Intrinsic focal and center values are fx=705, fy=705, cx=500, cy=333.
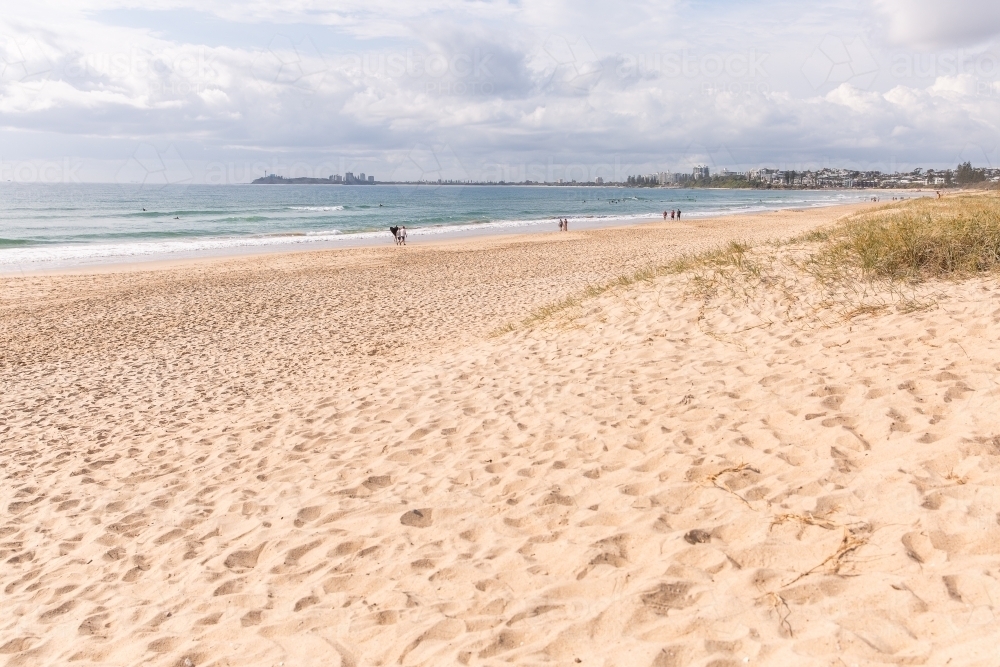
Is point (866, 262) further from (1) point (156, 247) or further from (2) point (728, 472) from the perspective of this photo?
(1) point (156, 247)

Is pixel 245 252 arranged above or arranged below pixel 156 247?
below

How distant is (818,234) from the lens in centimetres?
1245

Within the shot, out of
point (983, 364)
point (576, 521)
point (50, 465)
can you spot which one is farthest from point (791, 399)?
point (50, 465)

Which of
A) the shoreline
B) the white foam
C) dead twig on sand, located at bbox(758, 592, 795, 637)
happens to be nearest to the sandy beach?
dead twig on sand, located at bbox(758, 592, 795, 637)

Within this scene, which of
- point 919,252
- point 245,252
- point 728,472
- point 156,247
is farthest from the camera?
point 156,247

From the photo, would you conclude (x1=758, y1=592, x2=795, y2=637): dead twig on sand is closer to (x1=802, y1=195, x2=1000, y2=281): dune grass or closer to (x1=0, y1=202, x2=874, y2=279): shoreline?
(x1=802, y1=195, x2=1000, y2=281): dune grass

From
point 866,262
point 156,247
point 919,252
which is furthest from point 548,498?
point 156,247

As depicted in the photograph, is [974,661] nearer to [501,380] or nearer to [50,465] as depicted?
[501,380]

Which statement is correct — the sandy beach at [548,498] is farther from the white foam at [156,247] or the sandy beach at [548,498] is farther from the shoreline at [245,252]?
the white foam at [156,247]

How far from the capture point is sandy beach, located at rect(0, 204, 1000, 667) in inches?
126

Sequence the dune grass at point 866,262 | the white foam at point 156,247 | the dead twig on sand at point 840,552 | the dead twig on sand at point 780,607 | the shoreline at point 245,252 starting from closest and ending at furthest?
1. the dead twig on sand at point 780,607
2. the dead twig on sand at point 840,552
3. the dune grass at point 866,262
4. the shoreline at point 245,252
5. the white foam at point 156,247

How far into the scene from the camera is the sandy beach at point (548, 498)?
3.21m

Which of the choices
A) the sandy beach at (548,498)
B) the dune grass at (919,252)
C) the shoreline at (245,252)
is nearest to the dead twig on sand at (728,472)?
the sandy beach at (548,498)

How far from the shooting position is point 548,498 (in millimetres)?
4613
